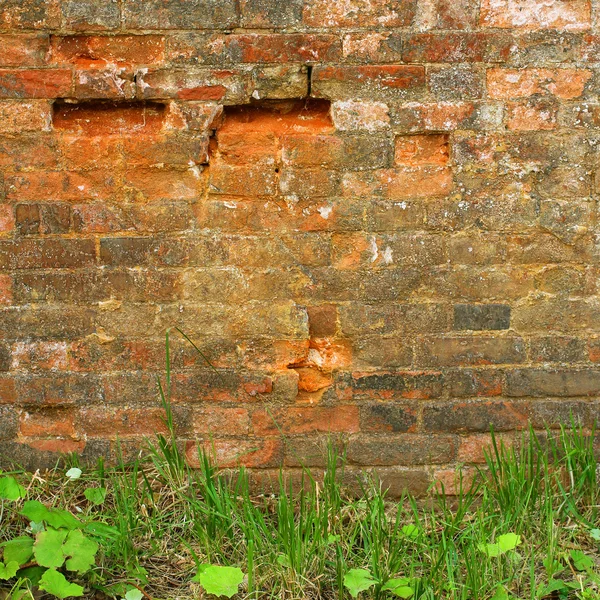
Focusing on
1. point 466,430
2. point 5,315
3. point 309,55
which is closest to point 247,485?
point 466,430

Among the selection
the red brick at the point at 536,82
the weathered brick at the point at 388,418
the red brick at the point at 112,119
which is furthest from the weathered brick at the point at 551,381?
the red brick at the point at 112,119

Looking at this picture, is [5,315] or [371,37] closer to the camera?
[371,37]

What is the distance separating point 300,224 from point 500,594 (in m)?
1.47

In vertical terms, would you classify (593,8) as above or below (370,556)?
above

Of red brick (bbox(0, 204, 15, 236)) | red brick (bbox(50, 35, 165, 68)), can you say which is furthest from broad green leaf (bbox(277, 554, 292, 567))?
red brick (bbox(50, 35, 165, 68))

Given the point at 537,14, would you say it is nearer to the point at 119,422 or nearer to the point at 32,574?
the point at 119,422

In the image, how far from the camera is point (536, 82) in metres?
2.62

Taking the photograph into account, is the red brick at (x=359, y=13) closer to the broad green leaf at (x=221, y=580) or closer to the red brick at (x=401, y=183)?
the red brick at (x=401, y=183)

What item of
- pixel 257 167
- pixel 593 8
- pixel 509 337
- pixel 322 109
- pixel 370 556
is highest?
pixel 593 8

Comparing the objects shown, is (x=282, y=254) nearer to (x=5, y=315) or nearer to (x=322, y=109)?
(x=322, y=109)

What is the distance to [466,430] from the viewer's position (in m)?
2.82

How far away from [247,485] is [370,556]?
1.78 feet

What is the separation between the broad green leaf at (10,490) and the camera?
2461mm

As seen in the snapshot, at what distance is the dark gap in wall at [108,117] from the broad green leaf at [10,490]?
51.8 inches
